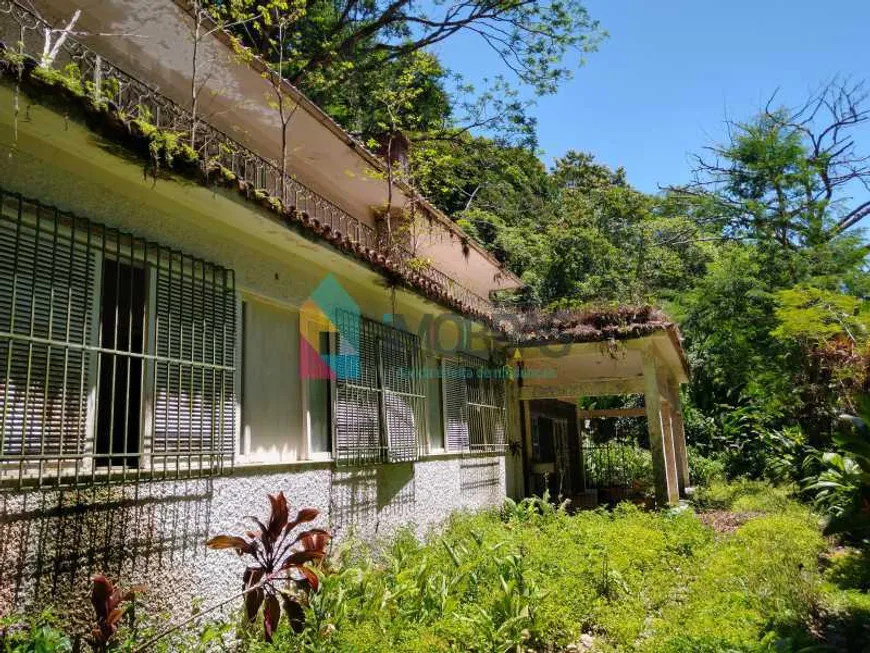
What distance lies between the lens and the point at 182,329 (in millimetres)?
4824

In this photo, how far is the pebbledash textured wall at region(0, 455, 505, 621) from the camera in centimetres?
358

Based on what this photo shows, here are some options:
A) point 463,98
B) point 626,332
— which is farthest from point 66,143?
point 463,98

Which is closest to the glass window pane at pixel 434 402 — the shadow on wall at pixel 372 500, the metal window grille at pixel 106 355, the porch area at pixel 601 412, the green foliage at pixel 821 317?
the shadow on wall at pixel 372 500

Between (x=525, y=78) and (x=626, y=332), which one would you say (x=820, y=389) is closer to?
(x=626, y=332)

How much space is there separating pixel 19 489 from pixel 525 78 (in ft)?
56.2

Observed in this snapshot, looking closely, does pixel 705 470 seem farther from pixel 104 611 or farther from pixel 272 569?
pixel 104 611

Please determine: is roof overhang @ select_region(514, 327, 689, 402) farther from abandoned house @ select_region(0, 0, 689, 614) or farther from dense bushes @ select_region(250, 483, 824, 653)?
dense bushes @ select_region(250, 483, 824, 653)

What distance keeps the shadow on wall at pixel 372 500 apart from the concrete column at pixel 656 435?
5111mm

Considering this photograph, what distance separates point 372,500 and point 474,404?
3833mm

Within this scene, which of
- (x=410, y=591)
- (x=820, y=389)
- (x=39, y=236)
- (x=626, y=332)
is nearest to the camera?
(x=39, y=236)

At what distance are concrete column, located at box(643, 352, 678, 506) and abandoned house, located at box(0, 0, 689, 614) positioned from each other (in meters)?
0.91

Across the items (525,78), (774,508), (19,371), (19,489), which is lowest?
(774,508)

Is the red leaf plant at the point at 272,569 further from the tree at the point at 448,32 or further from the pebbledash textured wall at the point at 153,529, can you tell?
the tree at the point at 448,32

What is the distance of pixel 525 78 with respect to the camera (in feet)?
58.4
